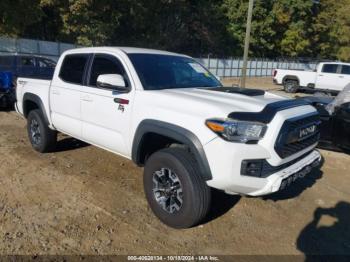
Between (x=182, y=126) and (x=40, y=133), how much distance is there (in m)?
3.28

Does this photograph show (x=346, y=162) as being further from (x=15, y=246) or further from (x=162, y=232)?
(x=15, y=246)

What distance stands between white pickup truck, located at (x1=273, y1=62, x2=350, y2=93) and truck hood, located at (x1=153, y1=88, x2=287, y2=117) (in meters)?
15.9

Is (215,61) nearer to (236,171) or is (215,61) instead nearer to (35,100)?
(35,100)

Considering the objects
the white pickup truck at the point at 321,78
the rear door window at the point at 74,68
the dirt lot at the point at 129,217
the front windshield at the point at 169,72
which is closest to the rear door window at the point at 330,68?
the white pickup truck at the point at 321,78

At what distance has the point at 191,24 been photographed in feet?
122

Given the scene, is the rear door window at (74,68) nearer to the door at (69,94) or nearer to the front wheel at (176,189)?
the door at (69,94)

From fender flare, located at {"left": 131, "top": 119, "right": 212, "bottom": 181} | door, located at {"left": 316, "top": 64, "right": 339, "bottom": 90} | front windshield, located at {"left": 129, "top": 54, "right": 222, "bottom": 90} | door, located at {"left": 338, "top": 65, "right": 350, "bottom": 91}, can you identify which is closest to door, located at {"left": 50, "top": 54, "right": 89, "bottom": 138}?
front windshield, located at {"left": 129, "top": 54, "right": 222, "bottom": 90}

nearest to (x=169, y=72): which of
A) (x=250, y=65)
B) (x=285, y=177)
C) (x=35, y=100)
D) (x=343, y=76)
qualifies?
(x=285, y=177)

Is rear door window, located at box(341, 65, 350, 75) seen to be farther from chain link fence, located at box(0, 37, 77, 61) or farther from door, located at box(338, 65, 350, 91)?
chain link fence, located at box(0, 37, 77, 61)

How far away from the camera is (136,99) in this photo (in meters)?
3.86

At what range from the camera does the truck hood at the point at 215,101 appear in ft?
10.7

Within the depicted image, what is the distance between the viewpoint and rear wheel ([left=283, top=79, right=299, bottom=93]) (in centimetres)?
1947

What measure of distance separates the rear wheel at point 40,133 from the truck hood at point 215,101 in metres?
2.65

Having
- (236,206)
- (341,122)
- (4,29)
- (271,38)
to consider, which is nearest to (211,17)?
(271,38)
